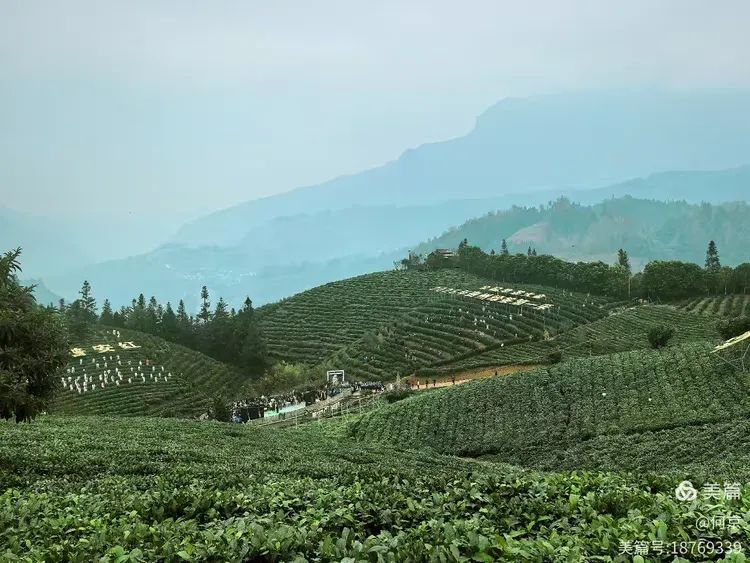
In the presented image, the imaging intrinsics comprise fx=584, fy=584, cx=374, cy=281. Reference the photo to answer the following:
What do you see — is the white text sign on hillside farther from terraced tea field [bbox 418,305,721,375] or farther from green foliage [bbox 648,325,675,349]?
green foliage [bbox 648,325,675,349]

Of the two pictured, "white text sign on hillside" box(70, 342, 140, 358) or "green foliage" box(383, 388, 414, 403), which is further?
"white text sign on hillside" box(70, 342, 140, 358)

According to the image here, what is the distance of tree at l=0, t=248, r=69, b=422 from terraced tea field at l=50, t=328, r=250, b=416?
3101 cm

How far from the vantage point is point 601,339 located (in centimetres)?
5484

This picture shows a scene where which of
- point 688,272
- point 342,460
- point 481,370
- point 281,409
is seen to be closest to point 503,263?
point 688,272

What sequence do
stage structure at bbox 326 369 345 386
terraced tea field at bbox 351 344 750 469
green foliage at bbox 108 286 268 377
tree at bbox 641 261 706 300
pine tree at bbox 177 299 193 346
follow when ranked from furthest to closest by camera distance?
pine tree at bbox 177 299 193 346
tree at bbox 641 261 706 300
green foliage at bbox 108 286 268 377
stage structure at bbox 326 369 345 386
terraced tea field at bbox 351 344 750 469

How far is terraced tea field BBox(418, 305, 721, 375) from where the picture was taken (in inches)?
1966

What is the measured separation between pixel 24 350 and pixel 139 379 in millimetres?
42796

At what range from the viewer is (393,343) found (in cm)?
6034

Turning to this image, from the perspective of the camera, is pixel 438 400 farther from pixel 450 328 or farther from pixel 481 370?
pixel 450 328

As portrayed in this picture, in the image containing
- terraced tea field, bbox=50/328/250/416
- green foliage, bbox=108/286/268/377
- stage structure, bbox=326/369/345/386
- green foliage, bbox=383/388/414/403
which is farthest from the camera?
green foliage, bbox=108/286/268/377

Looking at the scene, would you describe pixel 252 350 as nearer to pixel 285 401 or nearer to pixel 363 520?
pixel 285 401

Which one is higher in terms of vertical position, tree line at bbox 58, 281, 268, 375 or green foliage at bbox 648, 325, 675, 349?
tree line at bbox 58, 281, 268, 375

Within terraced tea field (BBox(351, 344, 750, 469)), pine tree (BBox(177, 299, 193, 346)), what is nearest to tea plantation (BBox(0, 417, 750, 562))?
terraced tea field (BBox(351, 344, 750, 469))

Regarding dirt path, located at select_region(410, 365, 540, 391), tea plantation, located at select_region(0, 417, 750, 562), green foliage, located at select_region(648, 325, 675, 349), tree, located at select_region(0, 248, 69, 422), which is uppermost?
tree, located at select_region(0, 248, 69, 422)
